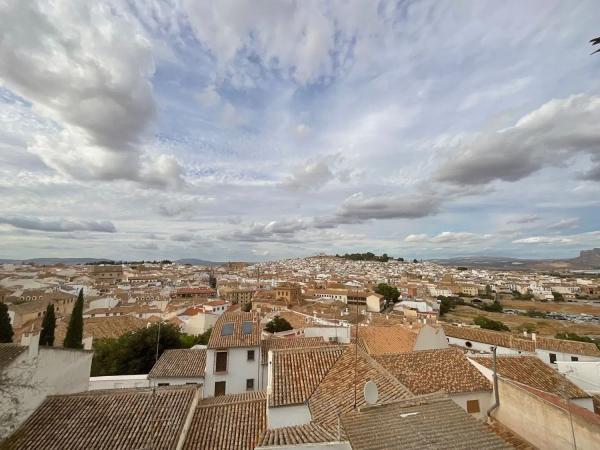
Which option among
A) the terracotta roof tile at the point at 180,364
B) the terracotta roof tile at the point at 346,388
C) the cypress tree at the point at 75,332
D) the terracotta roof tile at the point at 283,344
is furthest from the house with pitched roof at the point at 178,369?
the cypress tree at the point at 75,332

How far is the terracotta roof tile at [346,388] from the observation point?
27.9 ft

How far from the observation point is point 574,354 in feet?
82.5

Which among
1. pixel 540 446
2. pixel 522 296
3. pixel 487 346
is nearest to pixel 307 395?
pixel 540 446

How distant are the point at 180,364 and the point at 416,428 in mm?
14787

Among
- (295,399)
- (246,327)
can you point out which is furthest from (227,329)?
(295,399)

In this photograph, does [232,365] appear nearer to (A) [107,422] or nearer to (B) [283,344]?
(B) [283,344]

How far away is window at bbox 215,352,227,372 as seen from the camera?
1653 cm

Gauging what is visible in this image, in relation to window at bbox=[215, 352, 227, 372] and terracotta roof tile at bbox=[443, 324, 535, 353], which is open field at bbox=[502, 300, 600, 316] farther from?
window at bbox=[215, 352, 227, 372]

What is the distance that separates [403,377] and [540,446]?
384 cm

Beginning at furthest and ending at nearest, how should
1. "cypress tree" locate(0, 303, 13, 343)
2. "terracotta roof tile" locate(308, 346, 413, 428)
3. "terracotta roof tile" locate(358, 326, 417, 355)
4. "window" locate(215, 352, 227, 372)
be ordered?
"cypress tree" locate(0, 303, 13, 343) → "terracotta roof tile" locate(358, 326, 417, 355) → "window" locate(215, 352, 227, 372) → "terracotta roof tile" locate(308, 346, 413, 428)

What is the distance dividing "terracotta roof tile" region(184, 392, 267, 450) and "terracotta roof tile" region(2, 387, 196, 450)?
71 cm

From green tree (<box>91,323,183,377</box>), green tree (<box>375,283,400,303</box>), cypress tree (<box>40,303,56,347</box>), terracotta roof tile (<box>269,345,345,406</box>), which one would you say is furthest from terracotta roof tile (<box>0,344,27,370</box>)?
green tree (<box>375,283,400,303</box>)

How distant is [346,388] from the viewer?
390 inches

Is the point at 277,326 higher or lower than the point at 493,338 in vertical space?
higher
